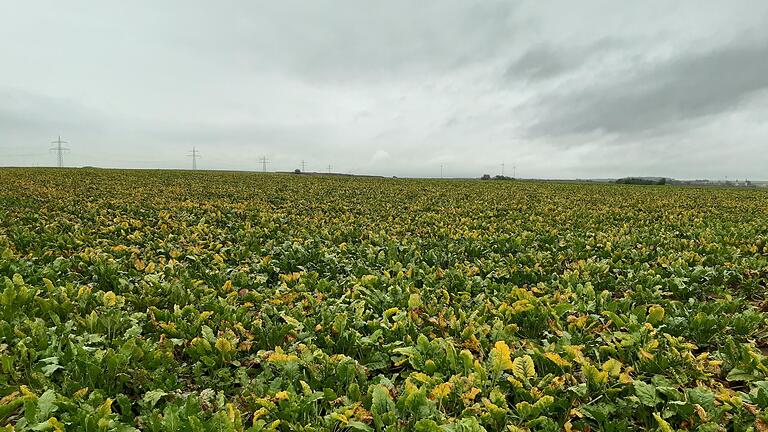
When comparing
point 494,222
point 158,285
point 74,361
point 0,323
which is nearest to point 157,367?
point 74,361

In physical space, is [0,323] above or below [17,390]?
above

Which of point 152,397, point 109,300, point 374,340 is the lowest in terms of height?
point 152,397

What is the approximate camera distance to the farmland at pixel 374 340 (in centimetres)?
291

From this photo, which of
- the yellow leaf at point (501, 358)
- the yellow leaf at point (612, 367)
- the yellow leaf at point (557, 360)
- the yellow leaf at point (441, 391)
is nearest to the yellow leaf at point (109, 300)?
the yellow leaf at point (441, 391)

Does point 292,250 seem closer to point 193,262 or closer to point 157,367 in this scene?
point 193,262

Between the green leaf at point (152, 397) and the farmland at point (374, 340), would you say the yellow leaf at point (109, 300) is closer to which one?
the farmland at point (374, 340)

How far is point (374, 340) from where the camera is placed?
13.1ft

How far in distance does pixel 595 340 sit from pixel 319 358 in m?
2.80

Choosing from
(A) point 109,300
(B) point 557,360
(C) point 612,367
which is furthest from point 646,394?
(A) point 109,300

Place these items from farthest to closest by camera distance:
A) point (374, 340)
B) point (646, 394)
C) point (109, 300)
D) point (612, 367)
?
point (109, 300) < point (374, 340) < point (612, 367) < point (646, 394)

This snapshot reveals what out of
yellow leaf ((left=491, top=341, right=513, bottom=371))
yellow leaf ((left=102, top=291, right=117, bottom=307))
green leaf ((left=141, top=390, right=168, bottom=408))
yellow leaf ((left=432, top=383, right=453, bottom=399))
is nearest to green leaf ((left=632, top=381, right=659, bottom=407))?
yellow leaf ((left=491, top=341, right=513, bottom=371))

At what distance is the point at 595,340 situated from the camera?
4.10 meters

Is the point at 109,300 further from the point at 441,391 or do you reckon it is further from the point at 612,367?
the point at 612,367

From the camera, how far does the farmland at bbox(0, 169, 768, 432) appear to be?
9.55ft
